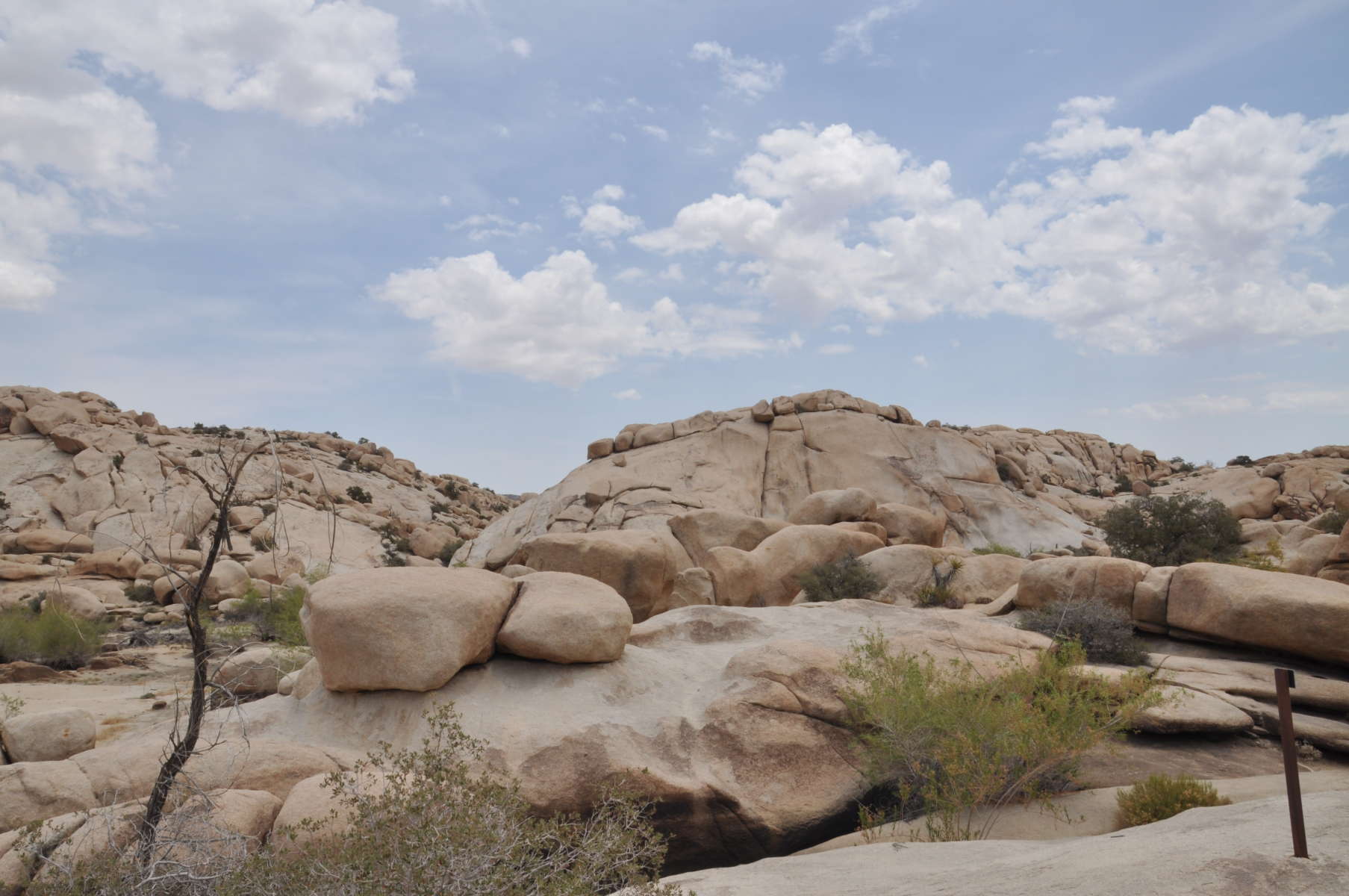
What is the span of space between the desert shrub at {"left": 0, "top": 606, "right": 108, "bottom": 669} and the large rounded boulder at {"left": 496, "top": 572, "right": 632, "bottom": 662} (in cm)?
1401

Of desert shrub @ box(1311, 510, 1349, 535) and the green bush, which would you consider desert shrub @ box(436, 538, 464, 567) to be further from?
desert shrub @ box(1311, 510, 1349, 535)

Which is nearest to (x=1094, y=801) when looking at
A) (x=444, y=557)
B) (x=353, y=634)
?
(x=353, y=634)

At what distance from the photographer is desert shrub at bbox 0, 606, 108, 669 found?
746 inches

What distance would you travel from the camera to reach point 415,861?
4.39m

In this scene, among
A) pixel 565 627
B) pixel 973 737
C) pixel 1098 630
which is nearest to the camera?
pixel 973 737

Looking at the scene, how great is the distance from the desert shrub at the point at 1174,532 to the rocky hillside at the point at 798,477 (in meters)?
4.63

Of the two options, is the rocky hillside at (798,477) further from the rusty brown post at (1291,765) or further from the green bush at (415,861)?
the rusty brown post at (1291,765)

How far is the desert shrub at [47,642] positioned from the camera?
746 inches

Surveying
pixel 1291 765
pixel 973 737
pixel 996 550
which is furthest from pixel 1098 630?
pixel 996 550

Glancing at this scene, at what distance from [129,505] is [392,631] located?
1337 inches

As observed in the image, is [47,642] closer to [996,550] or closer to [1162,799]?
[1162,799]

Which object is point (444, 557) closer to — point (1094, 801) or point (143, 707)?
point (143, 707)

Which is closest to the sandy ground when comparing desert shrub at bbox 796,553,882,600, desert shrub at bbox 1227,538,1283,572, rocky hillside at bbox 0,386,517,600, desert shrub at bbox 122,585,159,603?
rocky hillside at bbox 0,386,517,600

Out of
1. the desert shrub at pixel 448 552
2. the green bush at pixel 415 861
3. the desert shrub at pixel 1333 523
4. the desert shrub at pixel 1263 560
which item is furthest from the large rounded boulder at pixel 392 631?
the desert shrub at pixel 448 552
